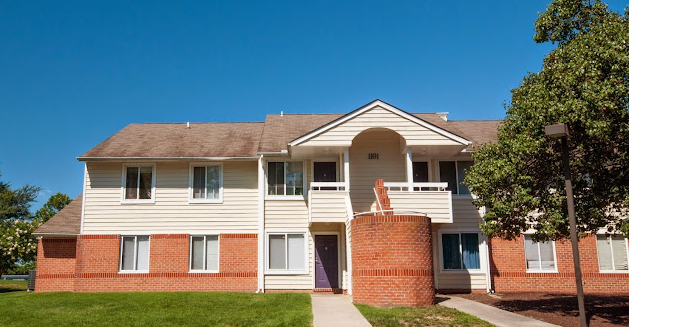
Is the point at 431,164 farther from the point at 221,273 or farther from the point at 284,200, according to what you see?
the point at 221,273

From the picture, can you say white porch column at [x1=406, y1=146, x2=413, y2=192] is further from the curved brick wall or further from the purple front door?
the purple front door

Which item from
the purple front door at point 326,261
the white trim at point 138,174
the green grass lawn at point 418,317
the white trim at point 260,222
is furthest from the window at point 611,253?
the white trim at point 138,174

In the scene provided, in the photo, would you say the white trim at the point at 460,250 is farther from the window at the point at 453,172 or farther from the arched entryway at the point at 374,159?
the arched entryway at the point at 374,159

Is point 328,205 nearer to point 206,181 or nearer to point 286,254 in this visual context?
point 286,254

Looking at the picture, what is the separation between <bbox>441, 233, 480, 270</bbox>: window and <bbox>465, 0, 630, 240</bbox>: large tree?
5.86 meters

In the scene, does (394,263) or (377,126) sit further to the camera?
(377,126)

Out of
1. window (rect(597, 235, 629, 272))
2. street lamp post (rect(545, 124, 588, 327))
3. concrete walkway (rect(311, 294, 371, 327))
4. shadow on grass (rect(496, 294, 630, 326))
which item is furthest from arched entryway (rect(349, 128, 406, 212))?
street lamp post (rect(545, 124, 588, 327))

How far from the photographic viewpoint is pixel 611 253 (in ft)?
73.1

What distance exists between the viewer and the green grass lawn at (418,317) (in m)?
13.0

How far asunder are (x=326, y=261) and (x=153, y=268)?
276 inches

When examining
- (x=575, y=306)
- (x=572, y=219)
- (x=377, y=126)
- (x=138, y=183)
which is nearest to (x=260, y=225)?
(x=138, y=183)

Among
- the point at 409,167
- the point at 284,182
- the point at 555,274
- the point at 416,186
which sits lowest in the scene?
the point at 555,274
